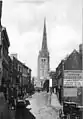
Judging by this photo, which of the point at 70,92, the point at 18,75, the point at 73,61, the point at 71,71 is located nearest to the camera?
the point at 70,92

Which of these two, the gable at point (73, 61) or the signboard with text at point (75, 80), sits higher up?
the gable at point (73, 61)

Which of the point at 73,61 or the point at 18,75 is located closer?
the point at 73,61

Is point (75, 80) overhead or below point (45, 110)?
overhead

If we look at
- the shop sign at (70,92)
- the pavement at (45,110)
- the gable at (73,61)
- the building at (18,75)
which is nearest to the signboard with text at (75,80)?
the shop sign at (70,92)

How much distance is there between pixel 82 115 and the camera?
2258 centimetres

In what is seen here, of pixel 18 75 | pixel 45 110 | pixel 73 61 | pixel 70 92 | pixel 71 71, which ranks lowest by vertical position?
pixel 45 110

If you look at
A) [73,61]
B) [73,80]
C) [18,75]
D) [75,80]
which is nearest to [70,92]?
[73,80]

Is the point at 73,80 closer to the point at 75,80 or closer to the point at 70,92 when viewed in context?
the point at 75,80

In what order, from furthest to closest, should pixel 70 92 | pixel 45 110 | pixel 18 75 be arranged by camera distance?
pixel 18 75
pixel 70 92
pixel 45 110

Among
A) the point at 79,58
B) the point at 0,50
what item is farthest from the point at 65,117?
the point at 79,58

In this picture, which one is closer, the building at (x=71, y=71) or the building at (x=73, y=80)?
the building at (x=73, y=80)

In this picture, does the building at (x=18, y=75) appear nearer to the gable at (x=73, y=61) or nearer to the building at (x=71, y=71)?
the gable at (x=73, y=61)

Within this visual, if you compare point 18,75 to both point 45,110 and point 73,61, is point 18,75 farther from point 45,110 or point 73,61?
point 45,110

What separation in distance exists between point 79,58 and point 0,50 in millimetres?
16594
